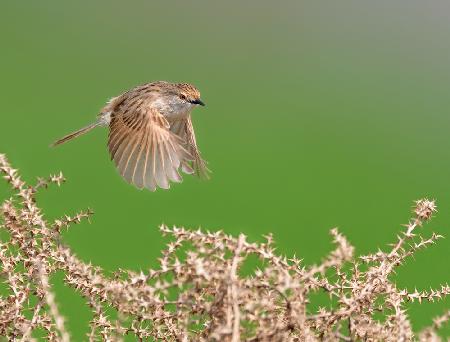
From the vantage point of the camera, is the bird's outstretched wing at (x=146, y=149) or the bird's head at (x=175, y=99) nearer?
the bird's outstretched wing at (x=146, y=149)

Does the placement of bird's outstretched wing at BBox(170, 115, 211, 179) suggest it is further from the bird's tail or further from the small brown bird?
the bird's tail

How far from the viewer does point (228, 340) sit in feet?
5.13

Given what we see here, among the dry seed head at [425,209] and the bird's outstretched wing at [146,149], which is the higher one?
the bird's outstretched wing at [146,149]

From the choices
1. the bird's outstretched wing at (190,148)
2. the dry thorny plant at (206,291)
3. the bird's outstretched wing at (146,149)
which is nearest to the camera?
the dry thorny plant at (206,291)

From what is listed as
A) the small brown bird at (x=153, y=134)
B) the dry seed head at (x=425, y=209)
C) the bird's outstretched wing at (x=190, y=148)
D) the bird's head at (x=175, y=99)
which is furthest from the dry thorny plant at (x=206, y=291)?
the bird's head at (x=175, y=99)

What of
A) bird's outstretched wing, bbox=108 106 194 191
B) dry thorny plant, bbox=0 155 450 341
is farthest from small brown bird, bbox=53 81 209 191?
dry thorny plant, bbox=0 155 450 341

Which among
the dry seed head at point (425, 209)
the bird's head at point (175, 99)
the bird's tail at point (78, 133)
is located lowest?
the dry seed head at point (425, 209)

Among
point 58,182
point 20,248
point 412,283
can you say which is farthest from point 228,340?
point 412,283

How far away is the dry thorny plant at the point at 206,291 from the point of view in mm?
1598

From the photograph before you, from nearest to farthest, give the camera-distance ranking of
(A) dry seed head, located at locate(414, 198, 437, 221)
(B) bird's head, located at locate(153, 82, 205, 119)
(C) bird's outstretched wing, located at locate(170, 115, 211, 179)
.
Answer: (A) dry seed head, located at locate(414, 198, 437, 221)
(C) bird's outstretched wing, located at locate(170, 115, 211, 179)
(B) bird's head, located at locate(153, 82, 205, 119)

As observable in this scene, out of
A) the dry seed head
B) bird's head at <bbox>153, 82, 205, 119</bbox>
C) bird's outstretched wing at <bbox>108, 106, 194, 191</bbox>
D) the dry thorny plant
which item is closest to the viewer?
the dry thorny plant

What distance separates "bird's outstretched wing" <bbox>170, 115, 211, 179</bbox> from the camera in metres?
4.72

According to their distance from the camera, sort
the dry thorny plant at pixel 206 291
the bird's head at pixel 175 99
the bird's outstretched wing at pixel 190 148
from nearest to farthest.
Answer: the dry thorny plant at pixel 206 291, the bird's outstretched wing at pixel 190 148, the bird's head at pixel 175 99

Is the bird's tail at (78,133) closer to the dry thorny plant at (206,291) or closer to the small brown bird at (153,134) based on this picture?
the small brown bird at (153,134)
